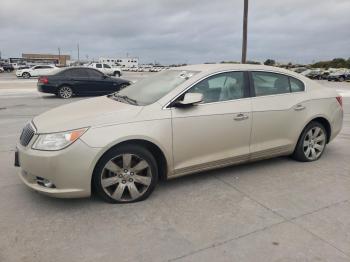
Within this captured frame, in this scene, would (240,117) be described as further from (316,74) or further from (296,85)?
(316,74)

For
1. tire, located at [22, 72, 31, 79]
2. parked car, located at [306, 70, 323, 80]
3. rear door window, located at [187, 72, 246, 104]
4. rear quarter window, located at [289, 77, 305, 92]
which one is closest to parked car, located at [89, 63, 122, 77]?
tire, located at [22, 72, 31, 79]

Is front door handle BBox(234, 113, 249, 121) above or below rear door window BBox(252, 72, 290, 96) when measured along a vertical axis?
below

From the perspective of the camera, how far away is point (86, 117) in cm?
362

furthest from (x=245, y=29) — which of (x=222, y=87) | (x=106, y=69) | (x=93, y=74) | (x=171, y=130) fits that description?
(x=106, y=69)

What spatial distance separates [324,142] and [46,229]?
425 centimetres

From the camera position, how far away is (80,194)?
3.47 m

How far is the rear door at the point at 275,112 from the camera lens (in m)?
4.47

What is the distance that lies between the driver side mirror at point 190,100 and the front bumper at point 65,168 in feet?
3.62

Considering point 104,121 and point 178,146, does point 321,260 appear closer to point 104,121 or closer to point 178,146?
point 178,146

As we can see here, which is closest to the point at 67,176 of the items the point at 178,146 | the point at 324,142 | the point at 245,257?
the point at 178,146

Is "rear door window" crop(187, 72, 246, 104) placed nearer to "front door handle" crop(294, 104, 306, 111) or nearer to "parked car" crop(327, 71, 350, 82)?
"front door handle" crop(294, 104, 306, 111)

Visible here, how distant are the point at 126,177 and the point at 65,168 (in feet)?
2.16

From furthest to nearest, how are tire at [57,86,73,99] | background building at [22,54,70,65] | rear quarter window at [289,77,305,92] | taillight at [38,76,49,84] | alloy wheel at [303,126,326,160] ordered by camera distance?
1. background building at [22,54,70,65]
2. tire at [57,86,73,99]
3. taillight at [38,76,49,84]
4. alloy wheel at [303,126,326,160]
5. rear quarter window at [289,77,305,92]

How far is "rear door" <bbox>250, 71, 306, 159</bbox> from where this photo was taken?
14.7 ft
